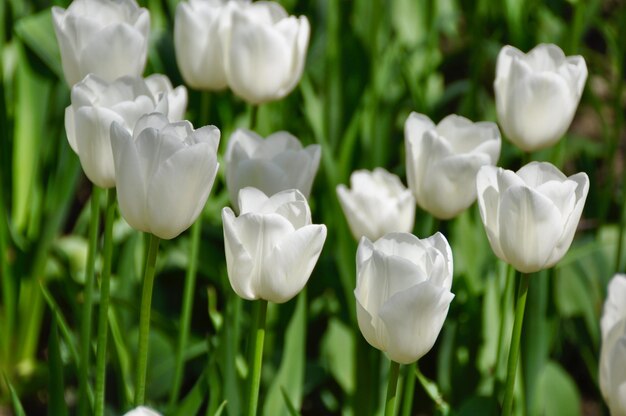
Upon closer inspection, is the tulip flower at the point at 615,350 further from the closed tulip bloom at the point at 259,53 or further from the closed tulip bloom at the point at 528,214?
the closed tulip bloom at the point at 259,53

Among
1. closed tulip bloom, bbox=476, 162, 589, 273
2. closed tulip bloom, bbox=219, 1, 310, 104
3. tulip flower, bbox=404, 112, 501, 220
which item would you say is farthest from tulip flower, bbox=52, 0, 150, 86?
closed tulip bloom, bbox=476, 162, 589, 273

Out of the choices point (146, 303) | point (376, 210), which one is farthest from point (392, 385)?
point (376, 210)

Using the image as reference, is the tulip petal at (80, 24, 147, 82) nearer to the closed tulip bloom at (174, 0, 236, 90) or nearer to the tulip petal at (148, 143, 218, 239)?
the closed tulip bloom at (174, 0, 236, 90)

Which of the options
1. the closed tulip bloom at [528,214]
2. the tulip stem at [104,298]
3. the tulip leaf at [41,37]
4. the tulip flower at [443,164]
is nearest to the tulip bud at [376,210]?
the tulip flower at [443,164]

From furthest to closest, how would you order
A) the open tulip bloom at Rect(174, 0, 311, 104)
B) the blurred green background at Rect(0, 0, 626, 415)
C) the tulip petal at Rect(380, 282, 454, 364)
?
the blurred green background at Rect(0, 0, 626, 415), the open tulip bloom at Rect(174, 0, 311, 104), the tulip petal at Rect(380, 282, 454, 364)

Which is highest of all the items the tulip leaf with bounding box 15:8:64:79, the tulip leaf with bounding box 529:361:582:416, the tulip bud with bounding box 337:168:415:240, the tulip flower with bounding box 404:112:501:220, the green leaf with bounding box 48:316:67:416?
the tulip flower with bounding box 404:112:501:220

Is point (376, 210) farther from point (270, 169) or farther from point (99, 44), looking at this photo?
point (99, 44)
